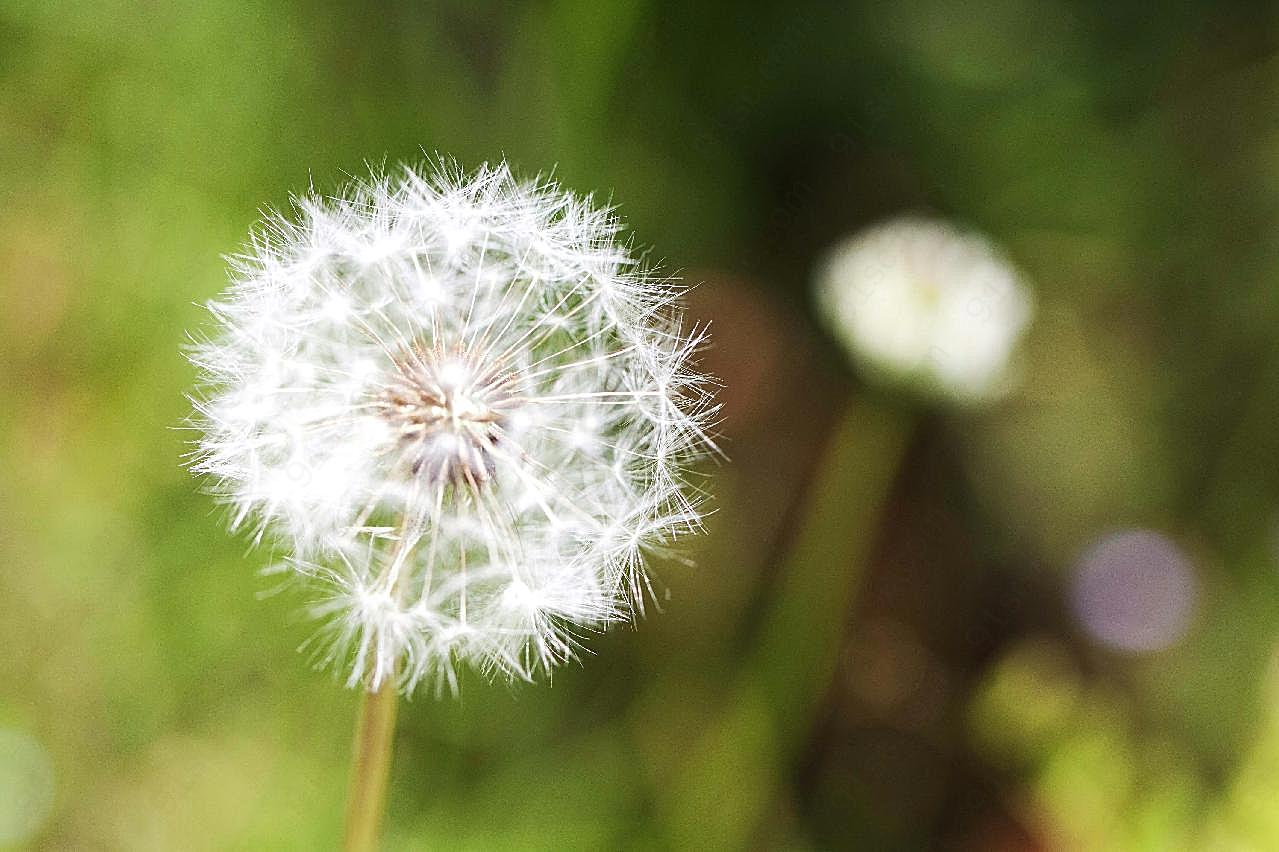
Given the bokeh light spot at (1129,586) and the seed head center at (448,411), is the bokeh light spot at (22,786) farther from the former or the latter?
the bokeh light spot at (1129,586)

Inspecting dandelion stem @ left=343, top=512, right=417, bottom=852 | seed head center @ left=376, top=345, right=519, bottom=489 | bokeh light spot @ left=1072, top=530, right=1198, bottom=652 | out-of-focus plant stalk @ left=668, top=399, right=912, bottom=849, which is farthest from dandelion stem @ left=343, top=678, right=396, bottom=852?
bokeh light spot @ left=1072, top=530, right=1198, bottom=652

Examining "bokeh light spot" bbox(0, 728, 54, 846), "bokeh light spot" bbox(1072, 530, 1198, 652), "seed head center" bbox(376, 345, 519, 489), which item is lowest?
"bokeh light spot" bbox(0, 728, 54, 846)

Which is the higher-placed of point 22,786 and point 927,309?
point 927,309

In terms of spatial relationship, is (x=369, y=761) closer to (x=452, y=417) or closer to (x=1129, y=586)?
(x=452, y=417)

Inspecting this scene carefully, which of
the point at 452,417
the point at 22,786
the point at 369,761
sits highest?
the point at 452,417

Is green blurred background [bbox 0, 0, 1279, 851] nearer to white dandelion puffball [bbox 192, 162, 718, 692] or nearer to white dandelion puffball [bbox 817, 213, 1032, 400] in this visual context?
white dandelion puffball [bbox 817, 213, 1032, 400]

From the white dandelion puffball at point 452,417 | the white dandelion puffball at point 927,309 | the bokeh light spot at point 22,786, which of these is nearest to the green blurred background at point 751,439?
the bokeh light spot at point 22,786

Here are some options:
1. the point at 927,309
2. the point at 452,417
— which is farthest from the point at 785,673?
the point at 452,417
